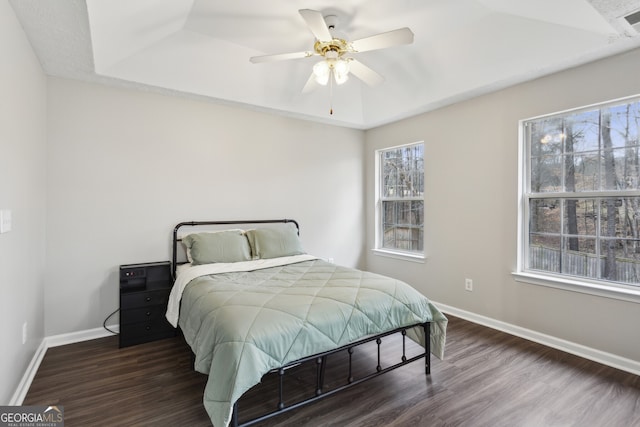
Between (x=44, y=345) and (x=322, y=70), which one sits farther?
(x=44, y=345)

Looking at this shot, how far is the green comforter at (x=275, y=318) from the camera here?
1.60 meters

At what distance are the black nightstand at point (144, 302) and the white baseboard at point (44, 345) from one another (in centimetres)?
35

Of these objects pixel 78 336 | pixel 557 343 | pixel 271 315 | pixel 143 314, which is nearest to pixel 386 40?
pixel 271 315

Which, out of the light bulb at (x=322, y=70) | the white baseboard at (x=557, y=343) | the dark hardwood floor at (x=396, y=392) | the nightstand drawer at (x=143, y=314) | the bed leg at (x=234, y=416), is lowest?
the dark hardwood floor at (x=396, y=392)

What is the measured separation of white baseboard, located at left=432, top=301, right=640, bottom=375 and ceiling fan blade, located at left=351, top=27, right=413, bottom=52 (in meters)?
2.82

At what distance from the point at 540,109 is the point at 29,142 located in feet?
13.8

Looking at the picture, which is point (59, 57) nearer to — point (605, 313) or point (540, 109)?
point (540, 109)

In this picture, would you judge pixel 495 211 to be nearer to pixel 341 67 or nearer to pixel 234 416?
pixel 341 67

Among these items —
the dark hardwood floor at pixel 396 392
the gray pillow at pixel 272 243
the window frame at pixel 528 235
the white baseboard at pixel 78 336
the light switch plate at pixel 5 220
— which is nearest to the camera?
the light switch plate at pixel 5 220

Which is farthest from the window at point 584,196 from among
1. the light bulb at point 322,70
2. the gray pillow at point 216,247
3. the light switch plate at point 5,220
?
the light switch plate at point 5,220

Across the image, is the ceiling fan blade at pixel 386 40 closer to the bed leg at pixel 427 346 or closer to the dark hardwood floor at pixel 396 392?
the bed leg at pixel 427 346

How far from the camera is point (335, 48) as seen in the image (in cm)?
242

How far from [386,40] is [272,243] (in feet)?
7.28

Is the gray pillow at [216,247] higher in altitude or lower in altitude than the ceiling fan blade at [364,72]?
lower
